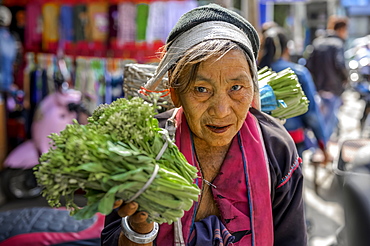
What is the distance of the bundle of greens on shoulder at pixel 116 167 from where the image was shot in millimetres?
1199

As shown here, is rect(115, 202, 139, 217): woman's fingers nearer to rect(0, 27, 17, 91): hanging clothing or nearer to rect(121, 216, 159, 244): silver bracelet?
rect(121, 216, 159, 244): silver bracelet

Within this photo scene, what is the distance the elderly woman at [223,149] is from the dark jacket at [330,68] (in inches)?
212

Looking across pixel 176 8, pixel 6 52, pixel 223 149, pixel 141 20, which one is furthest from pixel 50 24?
pixel 223 149

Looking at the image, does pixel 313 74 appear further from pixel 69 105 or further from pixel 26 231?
pixel 26 231

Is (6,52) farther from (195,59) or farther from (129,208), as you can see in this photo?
(129,208)

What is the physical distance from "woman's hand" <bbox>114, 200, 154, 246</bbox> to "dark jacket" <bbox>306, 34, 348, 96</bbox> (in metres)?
5.94

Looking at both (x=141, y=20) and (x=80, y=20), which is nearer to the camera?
(x=141, y=20)

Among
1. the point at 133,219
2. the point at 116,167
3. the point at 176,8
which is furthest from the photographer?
the point at 176,8

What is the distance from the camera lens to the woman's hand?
1256 millimetres

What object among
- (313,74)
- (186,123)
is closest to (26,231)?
(186,123)

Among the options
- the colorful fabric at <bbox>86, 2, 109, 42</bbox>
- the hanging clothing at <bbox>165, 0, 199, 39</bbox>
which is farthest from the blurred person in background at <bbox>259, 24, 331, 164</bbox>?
the colorful fabric at <bbox>86, 2, 109, 42</bbox>

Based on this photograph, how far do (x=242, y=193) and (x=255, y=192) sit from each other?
0.16 ft

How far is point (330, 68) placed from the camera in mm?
6711

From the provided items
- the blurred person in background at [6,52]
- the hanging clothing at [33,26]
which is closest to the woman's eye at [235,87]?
the blurred person in background at [6,52]
